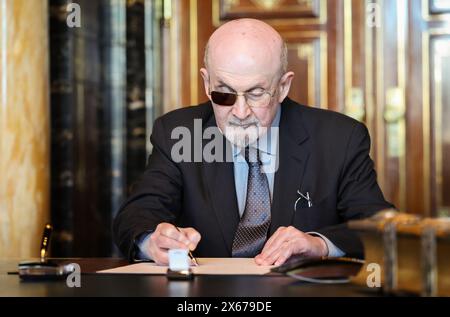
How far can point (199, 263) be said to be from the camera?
107 inches

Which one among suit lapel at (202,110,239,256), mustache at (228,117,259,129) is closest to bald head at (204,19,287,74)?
mustache at (228,117,259,129)

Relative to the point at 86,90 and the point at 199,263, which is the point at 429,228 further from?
the point at 86,90

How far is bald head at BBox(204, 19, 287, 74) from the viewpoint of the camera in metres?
3.18

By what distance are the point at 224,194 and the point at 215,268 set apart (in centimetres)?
86

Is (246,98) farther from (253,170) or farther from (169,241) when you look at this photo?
(169,241)

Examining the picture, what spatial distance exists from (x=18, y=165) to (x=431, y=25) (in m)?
2.86

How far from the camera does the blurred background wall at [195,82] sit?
18.5ft

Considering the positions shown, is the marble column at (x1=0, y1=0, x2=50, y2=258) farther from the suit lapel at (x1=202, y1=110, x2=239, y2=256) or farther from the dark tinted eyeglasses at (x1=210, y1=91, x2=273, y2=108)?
the dark tinted eyeglasses at (x1=210, y1=91, x2=273, y2=108)

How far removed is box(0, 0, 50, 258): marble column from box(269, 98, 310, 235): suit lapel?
2.01m

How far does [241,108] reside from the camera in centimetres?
315

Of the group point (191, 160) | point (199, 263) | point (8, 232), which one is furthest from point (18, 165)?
point (199, 263)

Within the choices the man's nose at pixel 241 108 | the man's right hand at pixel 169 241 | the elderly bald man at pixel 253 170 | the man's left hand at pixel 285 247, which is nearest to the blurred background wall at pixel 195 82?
the elderly bald man at pixel 253 170

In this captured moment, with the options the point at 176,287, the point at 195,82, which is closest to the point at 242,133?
the point at 176,287
